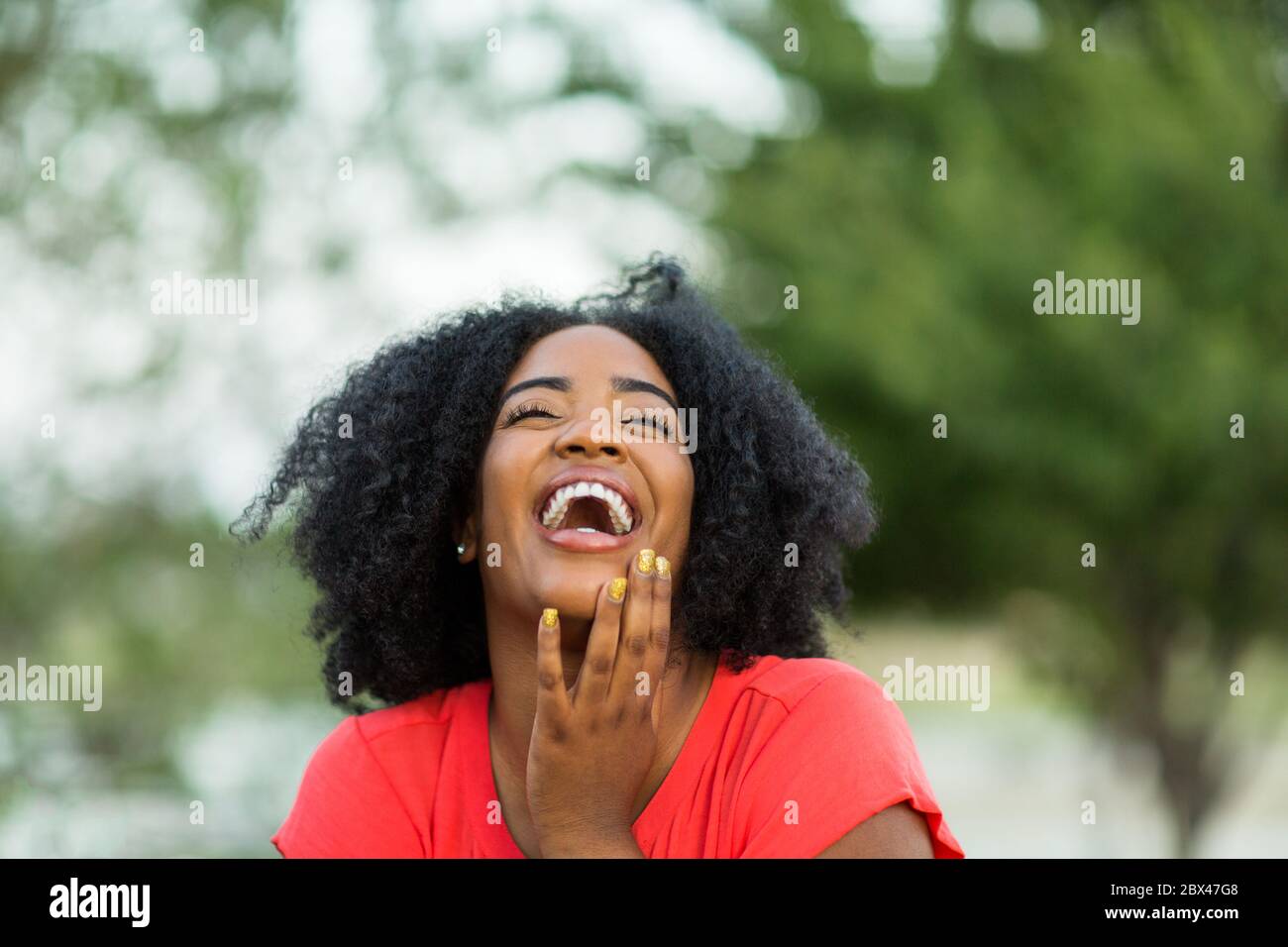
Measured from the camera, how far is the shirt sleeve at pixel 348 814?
2885 mm

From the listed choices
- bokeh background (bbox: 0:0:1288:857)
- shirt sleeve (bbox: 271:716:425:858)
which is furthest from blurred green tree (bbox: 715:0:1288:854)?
shirt sleeve (bbox: 271:716:425:858)

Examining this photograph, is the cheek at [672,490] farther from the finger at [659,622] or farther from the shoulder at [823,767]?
the shoulder at [823,767]

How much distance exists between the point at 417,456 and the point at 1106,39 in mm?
6116

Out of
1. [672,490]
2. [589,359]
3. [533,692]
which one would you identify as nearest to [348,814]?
[533,692]

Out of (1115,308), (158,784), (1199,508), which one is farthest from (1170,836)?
(158,784)

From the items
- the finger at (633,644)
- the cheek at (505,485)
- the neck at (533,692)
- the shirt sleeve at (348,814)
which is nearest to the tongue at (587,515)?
the cheek at (505,485)

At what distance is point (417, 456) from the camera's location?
10.7ft

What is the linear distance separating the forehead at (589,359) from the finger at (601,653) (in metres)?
0.63

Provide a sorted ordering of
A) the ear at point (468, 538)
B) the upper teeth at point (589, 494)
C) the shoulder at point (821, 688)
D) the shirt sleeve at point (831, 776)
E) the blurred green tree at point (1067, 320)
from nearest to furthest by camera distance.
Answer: the shirt sleeve at point (831, 776)
the shoulder at point (821, 688)
the upper teeth at point (589, 494)
the ear at point (468, 538)
the blurred green tree at point (1067, 320)

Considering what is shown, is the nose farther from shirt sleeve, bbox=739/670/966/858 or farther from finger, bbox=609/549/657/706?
shirt sleeve, bbox=739/670/966/858

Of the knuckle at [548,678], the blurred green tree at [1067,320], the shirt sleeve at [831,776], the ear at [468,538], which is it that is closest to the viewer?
the shirt sleeve at [831,776]

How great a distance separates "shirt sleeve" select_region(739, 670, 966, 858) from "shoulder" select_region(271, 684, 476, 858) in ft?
2.56

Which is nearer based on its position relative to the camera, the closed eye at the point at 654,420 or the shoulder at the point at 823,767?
the shoulder at the point at 823,767
